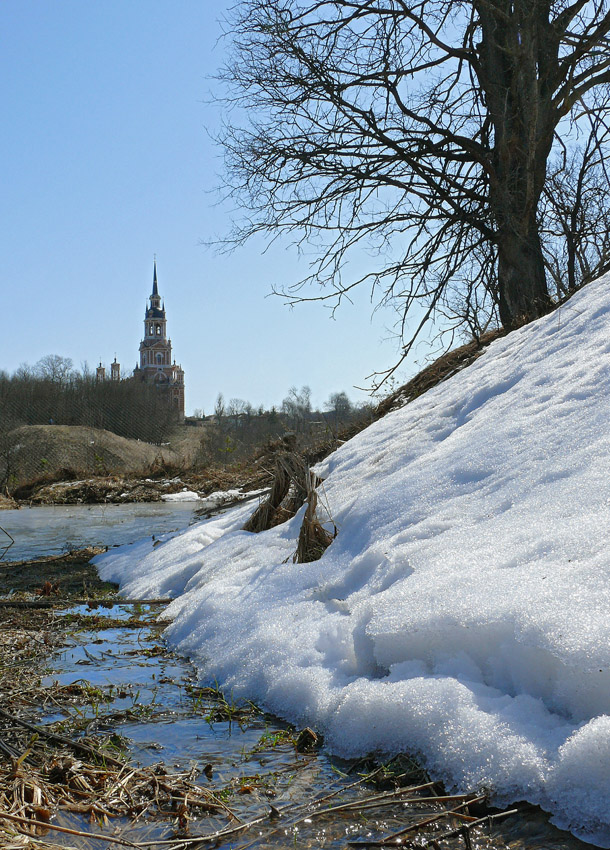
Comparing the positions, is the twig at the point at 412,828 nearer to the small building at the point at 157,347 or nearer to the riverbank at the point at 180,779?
the riverbank at the point at 180,779

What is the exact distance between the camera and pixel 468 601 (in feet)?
7.56

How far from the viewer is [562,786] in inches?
66.4

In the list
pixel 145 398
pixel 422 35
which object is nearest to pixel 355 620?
pixel 422 35

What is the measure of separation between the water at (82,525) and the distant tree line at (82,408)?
25.1 meters

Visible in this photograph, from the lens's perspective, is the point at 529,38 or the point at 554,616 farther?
the point at 529,38

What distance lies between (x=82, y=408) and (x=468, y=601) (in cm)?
4365

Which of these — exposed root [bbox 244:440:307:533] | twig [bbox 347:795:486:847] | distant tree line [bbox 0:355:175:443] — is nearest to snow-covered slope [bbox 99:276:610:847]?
twig [bbox 347:795:486:847]

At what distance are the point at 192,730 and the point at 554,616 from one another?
4.52 feet

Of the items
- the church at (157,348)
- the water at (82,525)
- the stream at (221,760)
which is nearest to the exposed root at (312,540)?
the stream at (221,760)

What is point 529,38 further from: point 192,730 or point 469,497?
point 192,730

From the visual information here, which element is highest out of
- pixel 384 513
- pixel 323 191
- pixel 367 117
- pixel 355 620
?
pixel 367 117

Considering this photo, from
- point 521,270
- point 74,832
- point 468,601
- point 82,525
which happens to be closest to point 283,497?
point 468,601

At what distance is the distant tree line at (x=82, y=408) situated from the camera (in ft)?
136

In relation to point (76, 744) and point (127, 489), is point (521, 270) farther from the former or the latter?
point (127, 489)
